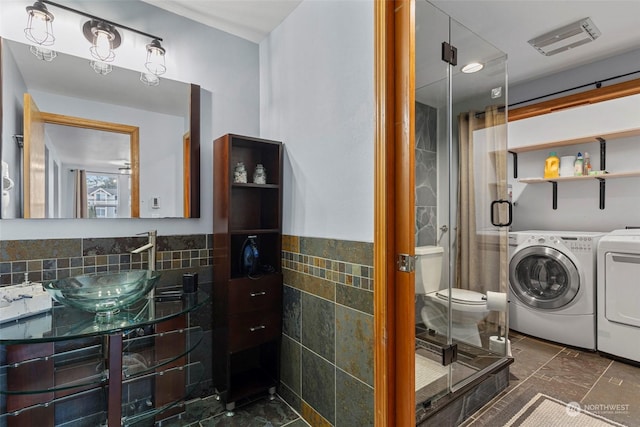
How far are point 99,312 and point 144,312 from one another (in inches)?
6.5

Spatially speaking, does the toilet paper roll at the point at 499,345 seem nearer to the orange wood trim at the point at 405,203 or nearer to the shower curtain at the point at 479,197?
the shower curtain at the point at 479,197

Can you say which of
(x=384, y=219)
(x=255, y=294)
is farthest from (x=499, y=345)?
(x=255, y=294)

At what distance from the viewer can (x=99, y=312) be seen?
1.28m

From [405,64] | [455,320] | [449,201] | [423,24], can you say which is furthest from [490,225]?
[405,64]

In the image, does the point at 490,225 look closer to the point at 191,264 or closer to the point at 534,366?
the point at 534,366

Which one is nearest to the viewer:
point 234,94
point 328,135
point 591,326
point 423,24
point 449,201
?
point 328,135

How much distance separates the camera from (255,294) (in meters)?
1.82

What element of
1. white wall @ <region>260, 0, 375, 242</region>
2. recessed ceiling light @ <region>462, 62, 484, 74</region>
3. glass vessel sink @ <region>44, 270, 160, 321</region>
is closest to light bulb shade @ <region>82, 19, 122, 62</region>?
white wall @ <region>260, 0, 375, 242</region>

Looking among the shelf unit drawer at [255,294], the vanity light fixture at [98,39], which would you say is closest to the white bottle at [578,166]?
the shelf unit drawer at [255,294]

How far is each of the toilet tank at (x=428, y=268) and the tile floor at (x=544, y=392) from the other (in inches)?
30.9

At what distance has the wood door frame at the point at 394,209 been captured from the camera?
1.30 m

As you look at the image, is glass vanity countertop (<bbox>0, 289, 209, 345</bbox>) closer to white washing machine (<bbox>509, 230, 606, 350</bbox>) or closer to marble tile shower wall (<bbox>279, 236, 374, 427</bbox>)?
marble tile shower wall (<bbox>279, 236, 374, 427</bbox>)

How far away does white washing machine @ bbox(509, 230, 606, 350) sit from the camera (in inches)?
100

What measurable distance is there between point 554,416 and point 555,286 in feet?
4.40
